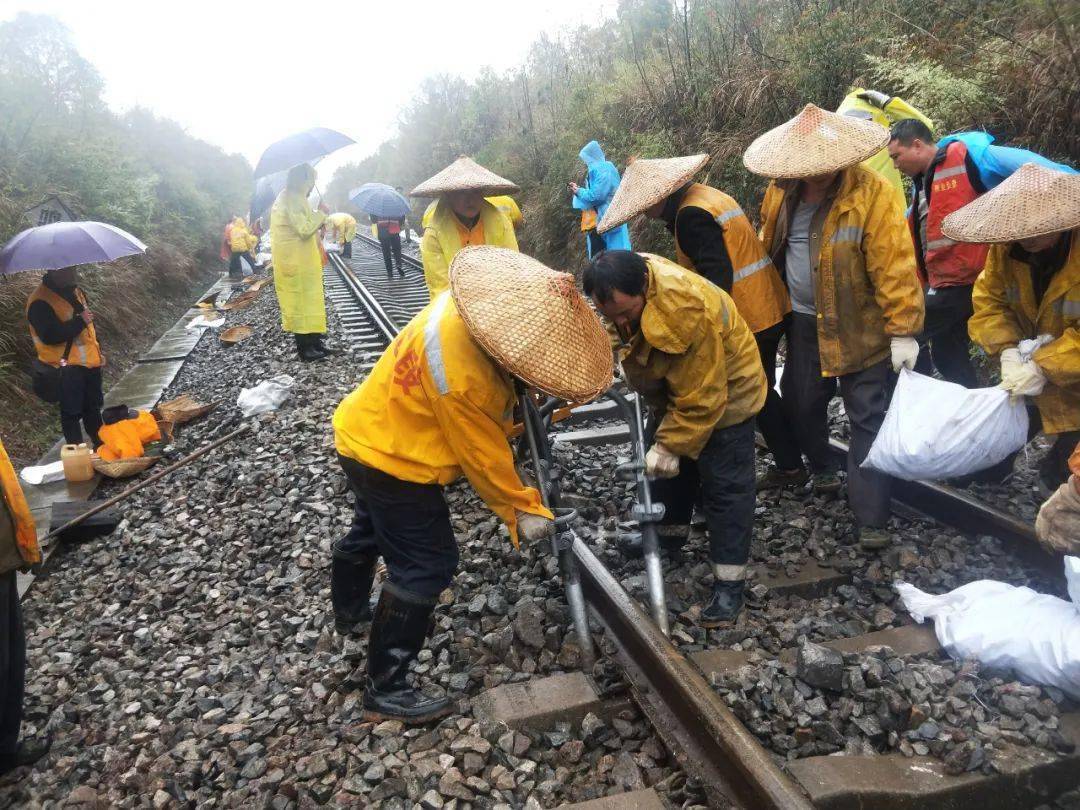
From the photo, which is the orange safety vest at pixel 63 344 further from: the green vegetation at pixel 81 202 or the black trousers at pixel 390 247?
the black trousers at pixel 390 247

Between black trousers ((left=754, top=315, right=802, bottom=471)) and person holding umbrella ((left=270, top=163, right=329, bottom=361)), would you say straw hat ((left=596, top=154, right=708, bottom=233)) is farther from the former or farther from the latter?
person holding umbrella ((left=270, top=163, right=329, bottom=361))

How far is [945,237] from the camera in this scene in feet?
12.3

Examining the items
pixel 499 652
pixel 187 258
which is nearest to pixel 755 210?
pixel 499 652

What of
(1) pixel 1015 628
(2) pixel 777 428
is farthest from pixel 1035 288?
(1) pixel 1015 628

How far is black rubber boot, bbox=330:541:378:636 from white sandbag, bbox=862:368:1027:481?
2.32 metres

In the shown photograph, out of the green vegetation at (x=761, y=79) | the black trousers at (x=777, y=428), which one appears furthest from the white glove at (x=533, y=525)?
the green vegetation at (x=761, y=79)

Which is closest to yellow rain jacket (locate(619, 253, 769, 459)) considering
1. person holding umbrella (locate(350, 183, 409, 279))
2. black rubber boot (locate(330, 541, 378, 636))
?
black rubber boot (locate(330, 541, 378, 636))

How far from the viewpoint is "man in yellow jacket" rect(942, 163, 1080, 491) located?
9.39ft

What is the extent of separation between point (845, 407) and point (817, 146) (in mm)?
1292

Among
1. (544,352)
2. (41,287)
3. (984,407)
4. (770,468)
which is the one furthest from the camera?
(41,287)

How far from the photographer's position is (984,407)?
3.07 metres

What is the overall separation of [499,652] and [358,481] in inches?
35.6

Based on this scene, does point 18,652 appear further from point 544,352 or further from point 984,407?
point 984,407

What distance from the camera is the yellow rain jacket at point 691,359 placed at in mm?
2699
